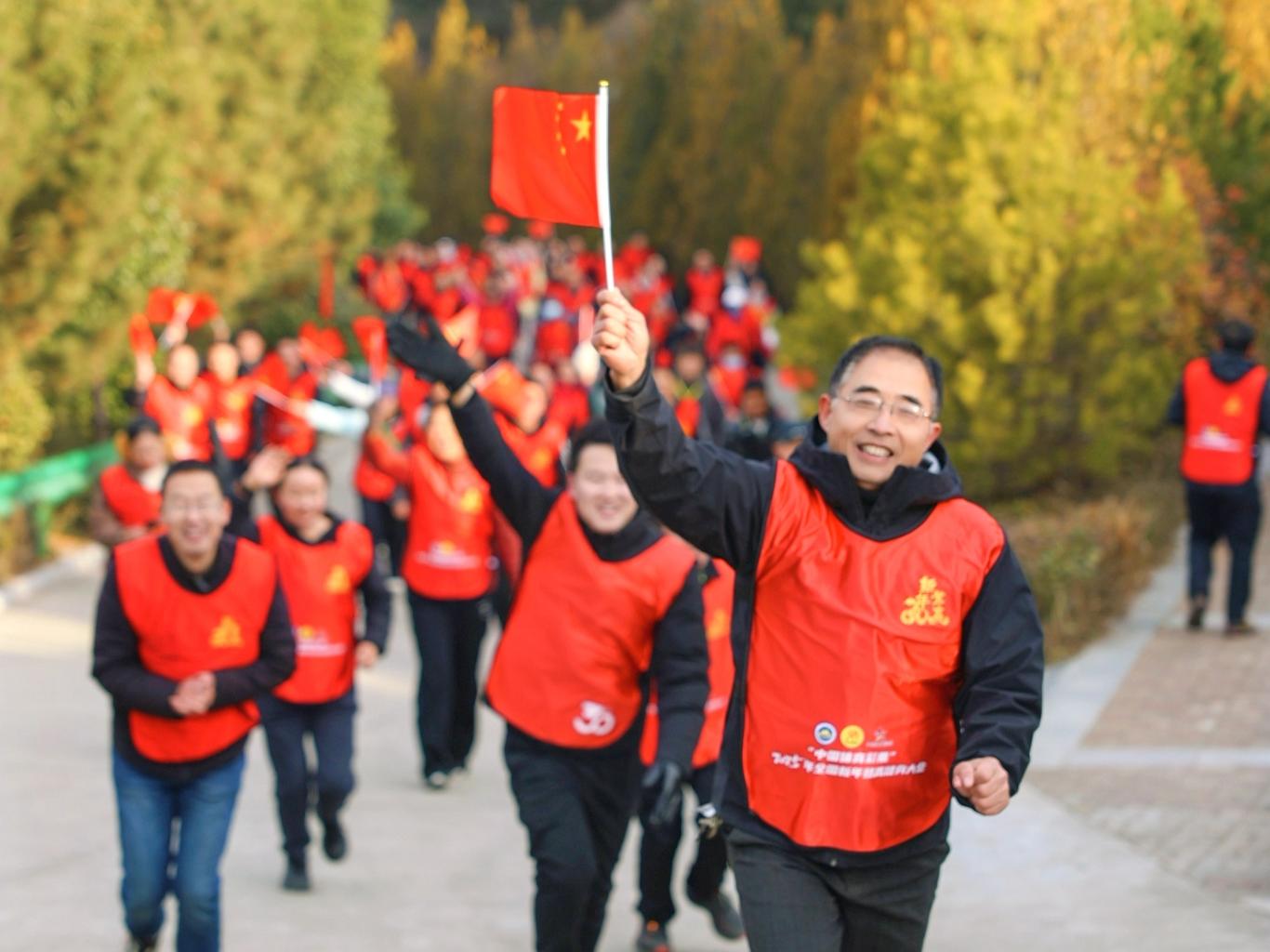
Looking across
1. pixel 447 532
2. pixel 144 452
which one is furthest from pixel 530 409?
pixel 144 452

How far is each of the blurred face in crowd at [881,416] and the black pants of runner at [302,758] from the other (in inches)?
164

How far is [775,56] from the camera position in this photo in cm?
3903

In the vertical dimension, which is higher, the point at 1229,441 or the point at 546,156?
the point at 546,156

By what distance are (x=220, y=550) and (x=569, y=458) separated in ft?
3.77

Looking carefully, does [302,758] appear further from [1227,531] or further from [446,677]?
[1227,531]

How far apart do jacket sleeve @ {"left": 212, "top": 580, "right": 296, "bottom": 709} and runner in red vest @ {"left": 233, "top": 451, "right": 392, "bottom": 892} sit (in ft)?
5.07

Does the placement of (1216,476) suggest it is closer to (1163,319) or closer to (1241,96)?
(1163,319)

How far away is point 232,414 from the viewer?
15641mm

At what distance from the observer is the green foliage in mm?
15195

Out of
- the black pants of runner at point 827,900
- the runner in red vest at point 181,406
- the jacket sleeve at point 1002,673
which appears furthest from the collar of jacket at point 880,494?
the runner in red vest at point 181,406

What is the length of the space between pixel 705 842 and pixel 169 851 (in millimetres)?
2077

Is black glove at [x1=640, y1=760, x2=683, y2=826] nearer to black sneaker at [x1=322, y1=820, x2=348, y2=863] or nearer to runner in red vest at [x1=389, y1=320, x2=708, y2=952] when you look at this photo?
runner in red vest at [x1=389, y1=320, x2=708, y2=952]

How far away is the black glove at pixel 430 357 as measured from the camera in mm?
5562

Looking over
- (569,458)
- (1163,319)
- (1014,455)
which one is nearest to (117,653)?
(569,458)
